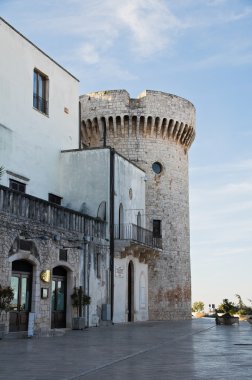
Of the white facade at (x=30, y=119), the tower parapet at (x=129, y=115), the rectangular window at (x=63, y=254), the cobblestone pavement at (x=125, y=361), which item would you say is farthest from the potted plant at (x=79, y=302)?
the tower parapet at (x=129, y=115)

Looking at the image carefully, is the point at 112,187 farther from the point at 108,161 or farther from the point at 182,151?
the point at 182,151

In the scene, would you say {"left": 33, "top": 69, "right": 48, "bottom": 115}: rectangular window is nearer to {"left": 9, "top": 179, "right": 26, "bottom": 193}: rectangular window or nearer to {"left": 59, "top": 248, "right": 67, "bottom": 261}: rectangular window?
{"left": 9, "top": 179, "right": 26, "bottom": 193}: rectangular window

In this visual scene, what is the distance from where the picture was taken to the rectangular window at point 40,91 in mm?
27219

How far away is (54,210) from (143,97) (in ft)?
58.3

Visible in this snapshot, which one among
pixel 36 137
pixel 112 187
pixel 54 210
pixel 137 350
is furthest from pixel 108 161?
pixel 137 350

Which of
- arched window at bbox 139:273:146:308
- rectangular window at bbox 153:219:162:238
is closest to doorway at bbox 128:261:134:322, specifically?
arched window at bbox 139:273:146:308

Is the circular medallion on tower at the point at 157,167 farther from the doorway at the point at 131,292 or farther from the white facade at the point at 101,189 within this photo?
the doorway at the point at 131,292

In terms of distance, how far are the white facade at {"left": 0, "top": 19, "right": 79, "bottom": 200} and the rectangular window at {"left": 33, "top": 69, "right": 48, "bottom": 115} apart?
0.20 m

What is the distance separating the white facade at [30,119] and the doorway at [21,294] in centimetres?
500

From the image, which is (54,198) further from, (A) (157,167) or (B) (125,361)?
(B) (125,361)

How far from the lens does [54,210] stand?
22.1 metres

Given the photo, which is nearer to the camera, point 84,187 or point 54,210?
point 54,210

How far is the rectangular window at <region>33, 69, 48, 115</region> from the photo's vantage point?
27.2m

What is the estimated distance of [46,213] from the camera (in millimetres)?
21516
